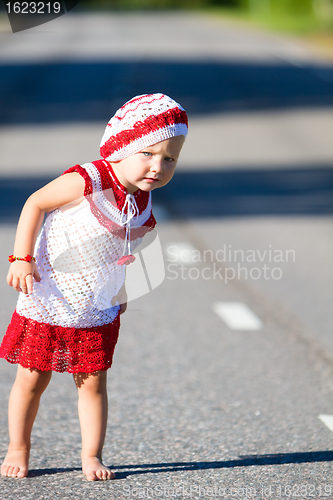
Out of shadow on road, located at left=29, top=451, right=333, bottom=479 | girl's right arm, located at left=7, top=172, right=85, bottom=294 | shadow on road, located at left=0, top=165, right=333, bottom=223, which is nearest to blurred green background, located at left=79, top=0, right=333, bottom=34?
shadow on road, located at left=0, top=165, right=333, bottom=223

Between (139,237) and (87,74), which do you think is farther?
(87,74)

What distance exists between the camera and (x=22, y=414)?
3.05 meters

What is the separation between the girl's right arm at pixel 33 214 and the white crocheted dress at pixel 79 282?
0.19 ft

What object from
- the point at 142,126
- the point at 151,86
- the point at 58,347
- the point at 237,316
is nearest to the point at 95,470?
the point at 58,347

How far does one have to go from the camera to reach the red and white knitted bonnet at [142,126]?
281 centimetres

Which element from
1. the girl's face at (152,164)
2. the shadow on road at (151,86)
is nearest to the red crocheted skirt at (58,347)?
the girl's face at (152,164)

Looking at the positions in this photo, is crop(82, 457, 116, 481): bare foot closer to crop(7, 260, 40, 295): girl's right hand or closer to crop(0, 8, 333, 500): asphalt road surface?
crop(0, 8, 333, 500): asphalt road surface

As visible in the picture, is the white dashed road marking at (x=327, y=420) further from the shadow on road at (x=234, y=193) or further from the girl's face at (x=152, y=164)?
the shadow on road at (x=234, y=193)

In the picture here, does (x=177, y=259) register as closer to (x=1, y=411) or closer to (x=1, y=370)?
(x=1, y=370)

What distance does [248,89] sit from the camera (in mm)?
20609

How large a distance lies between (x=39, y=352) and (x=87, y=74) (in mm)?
21095

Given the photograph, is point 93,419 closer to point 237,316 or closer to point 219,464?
point 219,464

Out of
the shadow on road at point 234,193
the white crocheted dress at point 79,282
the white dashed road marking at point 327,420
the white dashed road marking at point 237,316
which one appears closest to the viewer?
the white crocheted dress at point 79,282

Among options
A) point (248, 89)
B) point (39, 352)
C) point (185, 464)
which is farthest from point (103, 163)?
point (248, 89)
